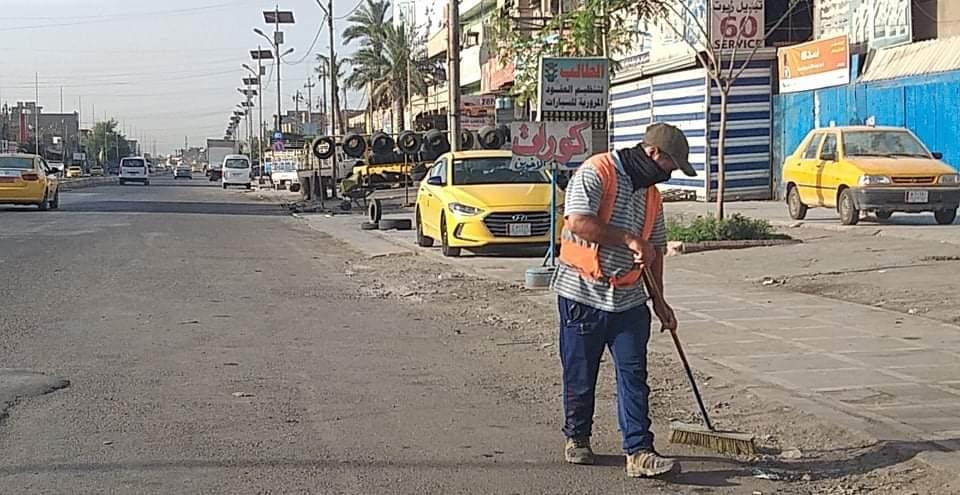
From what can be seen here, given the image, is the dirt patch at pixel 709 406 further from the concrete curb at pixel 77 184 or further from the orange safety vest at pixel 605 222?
the concrete curb at pixel 77 184

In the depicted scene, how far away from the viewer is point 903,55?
2462 centimetres

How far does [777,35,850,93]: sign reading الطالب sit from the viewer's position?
1043 inches

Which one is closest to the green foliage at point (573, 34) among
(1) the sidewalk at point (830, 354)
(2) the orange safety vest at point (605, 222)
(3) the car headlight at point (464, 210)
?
(3) the car headlight at point (464, 210)

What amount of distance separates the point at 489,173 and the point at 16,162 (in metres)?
18.0

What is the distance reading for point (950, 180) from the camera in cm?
1898

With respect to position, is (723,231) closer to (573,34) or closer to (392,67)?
(573,34)

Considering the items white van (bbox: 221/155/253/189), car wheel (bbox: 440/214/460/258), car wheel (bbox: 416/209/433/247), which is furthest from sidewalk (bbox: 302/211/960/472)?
white van (bbox: 221/155/253/189)

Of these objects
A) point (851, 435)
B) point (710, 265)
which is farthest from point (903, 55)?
point (851, 435)

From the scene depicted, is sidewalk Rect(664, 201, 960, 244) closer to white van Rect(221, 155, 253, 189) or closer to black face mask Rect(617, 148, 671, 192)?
black face mask Rect(617, 148, 671, 192)

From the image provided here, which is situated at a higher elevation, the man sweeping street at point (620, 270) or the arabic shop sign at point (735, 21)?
the arabic shop sign at point (735, 21)

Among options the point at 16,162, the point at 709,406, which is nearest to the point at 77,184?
the point at 16,162

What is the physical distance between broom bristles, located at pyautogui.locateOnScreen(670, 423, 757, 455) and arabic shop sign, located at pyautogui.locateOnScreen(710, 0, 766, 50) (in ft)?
70.5

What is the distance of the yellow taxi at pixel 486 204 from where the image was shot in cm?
1802

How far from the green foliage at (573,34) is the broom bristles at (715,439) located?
41.9 ft
